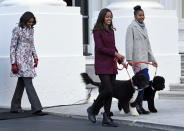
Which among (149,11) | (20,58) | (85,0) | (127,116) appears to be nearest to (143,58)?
(127,116)

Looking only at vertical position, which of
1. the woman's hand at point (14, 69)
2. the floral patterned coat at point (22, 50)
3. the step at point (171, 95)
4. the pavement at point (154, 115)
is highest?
the floral patterned coat at point (22, 50)

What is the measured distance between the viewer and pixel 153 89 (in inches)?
437

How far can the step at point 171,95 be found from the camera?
13180 millimetres

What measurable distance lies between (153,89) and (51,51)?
7.15ft

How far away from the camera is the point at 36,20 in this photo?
12.2 m

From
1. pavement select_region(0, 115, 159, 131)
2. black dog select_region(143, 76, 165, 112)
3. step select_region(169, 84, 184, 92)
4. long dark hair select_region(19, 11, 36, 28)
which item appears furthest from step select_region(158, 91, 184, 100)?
long dark hair select_region(19, 11, 36, 28)

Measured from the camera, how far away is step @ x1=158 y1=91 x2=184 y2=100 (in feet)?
43.2

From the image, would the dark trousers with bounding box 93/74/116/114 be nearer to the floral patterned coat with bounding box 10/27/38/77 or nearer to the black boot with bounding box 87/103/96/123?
the black boot with bounding box 87/103/96/123

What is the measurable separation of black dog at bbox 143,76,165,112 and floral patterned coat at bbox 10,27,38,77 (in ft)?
6.03

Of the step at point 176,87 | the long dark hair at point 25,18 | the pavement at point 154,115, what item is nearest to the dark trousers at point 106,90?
the pavement at point 154,115

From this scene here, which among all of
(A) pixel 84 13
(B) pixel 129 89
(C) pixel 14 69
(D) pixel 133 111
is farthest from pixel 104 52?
(A) pixel 84 13

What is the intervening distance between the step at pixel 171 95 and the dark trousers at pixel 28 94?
290 cm

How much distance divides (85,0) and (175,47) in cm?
406

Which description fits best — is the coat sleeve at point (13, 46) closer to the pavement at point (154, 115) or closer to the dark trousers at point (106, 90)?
the pavement at point (154, 115)
